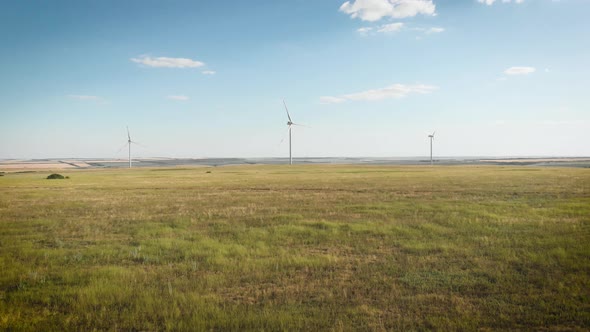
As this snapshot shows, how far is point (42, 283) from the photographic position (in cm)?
1130

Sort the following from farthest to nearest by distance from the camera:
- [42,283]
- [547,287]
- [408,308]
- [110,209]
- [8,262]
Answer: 1. [110,209]
2. [8,262]
3. [42,283]
4. [547,287]
5. [408,308]

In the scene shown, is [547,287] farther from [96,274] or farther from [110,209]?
[110,209]

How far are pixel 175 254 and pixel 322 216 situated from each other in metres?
10.8

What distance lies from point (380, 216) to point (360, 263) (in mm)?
10335

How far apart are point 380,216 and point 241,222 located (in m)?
8.23

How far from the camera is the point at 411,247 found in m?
14.7

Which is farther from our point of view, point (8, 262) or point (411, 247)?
point (411, 247)

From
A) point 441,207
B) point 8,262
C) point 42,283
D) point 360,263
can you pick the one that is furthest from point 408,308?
point 441,207

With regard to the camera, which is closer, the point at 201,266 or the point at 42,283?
the point at 42,283

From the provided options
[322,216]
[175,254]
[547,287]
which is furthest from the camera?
[322,216]

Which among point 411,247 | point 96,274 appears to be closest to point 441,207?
point 411,247

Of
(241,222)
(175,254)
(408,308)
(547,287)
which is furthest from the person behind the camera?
(241,222)

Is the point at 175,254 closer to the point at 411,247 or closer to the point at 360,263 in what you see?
the point at 360,263

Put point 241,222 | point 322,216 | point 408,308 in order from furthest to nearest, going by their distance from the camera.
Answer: point 322,216, point 241,222, point 408,308
